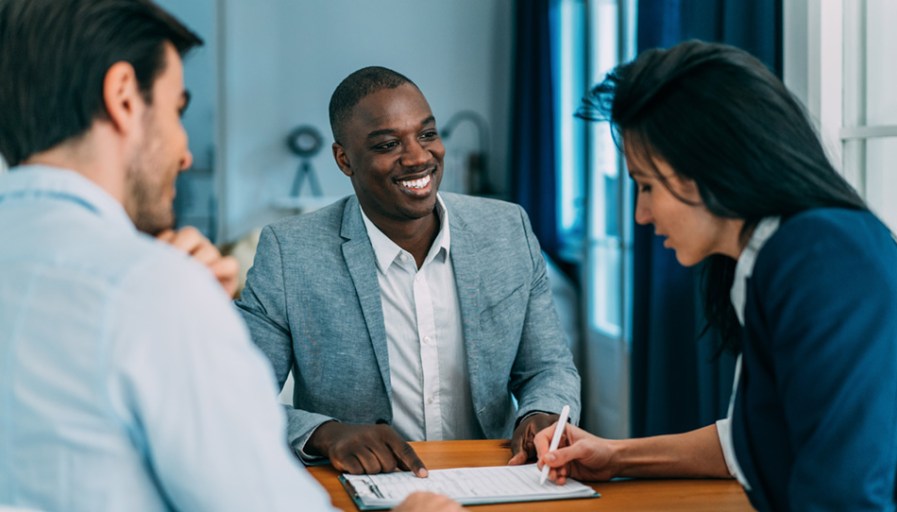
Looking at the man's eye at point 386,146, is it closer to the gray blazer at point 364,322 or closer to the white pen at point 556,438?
the gray blazer at point 364,322

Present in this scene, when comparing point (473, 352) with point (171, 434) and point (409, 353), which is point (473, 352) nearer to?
point (409, 353)

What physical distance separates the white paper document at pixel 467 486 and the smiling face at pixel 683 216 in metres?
0.39

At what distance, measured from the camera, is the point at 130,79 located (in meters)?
0.88

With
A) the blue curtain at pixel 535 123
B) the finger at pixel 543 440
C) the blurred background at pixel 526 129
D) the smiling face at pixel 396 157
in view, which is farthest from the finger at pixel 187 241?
the blue curtain at pixel 535 123

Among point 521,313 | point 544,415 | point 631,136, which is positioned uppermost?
point 631,136

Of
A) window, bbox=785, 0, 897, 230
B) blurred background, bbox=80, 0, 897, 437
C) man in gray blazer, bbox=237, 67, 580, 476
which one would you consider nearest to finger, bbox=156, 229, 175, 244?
man in gray blazer, bbox=237, 67, 580, 476

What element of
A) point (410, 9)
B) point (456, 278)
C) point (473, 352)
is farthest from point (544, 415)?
point (410, 9)

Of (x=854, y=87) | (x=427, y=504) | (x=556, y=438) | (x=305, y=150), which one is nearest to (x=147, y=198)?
(x=427, y=504)

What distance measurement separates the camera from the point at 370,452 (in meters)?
1.48

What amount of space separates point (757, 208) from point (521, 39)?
4.12m

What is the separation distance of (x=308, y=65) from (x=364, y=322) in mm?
3738

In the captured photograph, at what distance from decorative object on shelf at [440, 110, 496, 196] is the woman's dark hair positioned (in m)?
4.23

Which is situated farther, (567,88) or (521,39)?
(521,39)

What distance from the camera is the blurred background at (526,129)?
2.97 m
